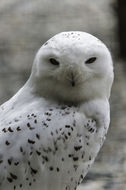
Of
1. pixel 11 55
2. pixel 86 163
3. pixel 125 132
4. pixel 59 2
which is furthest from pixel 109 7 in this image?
pixel 86 163

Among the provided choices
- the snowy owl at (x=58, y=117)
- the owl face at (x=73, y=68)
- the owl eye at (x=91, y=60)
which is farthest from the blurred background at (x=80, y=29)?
the owl eye at (x=91, y=60)

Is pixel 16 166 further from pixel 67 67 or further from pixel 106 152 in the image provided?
pixel 106 152

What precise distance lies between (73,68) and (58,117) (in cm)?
40

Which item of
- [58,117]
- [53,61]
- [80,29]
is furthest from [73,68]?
[80,29]

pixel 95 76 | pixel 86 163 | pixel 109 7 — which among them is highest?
pixel 109 7

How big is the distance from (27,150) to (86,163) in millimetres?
426

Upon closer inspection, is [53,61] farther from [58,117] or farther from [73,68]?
[58,117]

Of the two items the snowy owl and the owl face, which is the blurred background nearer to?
the snowy owl

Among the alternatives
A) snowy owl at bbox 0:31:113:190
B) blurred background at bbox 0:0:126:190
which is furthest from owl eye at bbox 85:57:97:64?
blurred background at bbox 0:0:126:190

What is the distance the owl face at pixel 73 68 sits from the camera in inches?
154

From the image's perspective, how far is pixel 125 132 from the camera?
8383mm

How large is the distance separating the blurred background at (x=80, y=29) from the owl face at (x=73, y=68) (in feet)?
8.61

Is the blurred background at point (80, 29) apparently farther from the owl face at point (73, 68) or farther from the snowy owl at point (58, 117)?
the owl face at point (73, 68)

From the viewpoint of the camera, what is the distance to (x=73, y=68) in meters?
3.91
